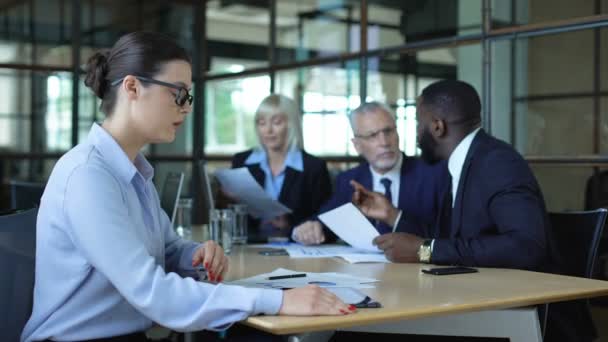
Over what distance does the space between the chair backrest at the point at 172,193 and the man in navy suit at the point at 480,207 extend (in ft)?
2.89

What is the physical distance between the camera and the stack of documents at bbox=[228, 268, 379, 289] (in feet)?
6.06

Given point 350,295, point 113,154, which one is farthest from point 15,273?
point 350,295

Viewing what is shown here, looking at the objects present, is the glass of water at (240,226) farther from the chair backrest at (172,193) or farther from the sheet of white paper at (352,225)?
the sheet of white paper at (352,225)

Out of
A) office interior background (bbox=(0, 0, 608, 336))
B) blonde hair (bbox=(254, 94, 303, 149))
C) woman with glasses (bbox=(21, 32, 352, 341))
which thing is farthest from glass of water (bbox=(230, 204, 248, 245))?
woman with glasses (bbox=(21, 32, 352, 341))

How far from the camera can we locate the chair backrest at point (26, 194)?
300 centimetres

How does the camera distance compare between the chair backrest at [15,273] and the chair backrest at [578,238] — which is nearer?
the chair backrest at [15,273]

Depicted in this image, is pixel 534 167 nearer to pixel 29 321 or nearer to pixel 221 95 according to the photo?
pixel 29 321

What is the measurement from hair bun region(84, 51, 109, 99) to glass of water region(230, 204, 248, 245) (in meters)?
1.29

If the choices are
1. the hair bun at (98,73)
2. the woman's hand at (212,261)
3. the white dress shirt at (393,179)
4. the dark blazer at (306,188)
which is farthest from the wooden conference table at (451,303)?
the dark blazer at (306,188)

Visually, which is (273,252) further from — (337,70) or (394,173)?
(337,70)

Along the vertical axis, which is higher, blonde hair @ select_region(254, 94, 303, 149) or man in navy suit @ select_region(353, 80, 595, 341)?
blonde hair @ select_region(254, 94, 303, 149)

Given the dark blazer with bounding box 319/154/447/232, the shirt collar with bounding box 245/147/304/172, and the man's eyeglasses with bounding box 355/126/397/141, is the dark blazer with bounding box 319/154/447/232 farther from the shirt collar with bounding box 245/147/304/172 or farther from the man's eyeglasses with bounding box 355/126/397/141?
the shirt collar with bounding box 245/147/304/172

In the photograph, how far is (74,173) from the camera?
158 cm

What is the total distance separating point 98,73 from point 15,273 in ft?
1.70
